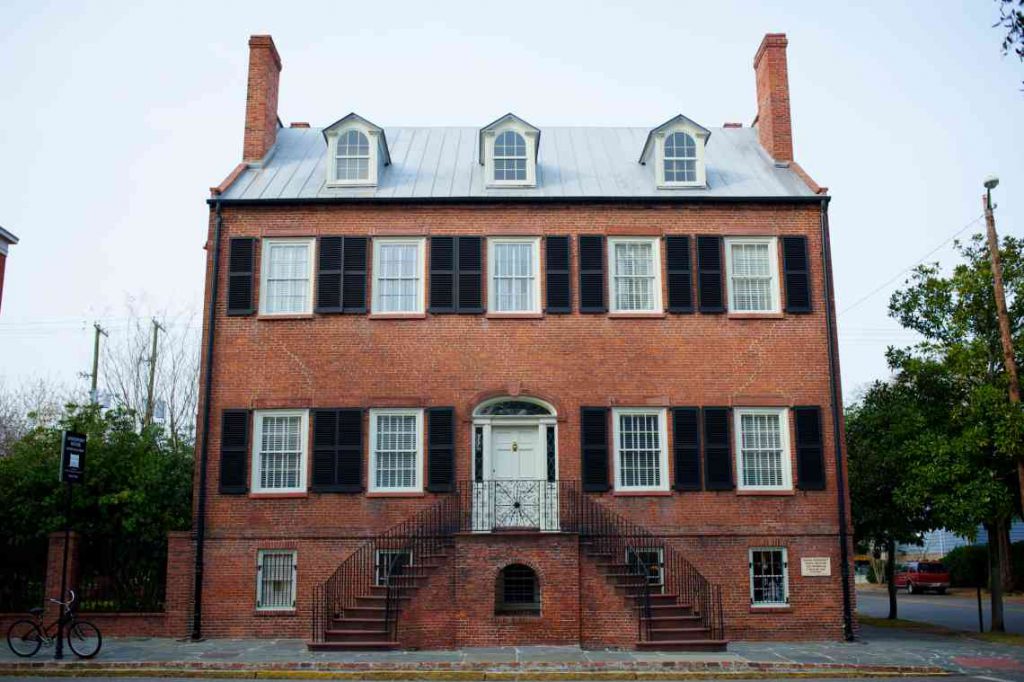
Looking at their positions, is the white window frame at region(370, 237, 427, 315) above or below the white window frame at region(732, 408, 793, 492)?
above

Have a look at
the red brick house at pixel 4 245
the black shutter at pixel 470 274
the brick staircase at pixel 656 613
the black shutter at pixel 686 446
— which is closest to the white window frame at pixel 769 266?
the black shutter at pixel 686 446

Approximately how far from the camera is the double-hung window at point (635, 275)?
20.5 metres

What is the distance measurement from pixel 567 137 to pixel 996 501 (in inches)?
503

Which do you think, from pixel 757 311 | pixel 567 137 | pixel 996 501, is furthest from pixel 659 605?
pixel 567 137

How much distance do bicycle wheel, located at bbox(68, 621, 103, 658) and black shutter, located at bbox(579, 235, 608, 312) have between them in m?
11.0

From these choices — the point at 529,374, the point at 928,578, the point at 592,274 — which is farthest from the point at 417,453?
the point at 928,578

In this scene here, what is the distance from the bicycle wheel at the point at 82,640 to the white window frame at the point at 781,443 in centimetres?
1230

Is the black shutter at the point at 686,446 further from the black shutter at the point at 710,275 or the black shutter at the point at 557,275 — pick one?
the black shutter at the point at 557,275

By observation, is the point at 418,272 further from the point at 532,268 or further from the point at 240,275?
the point at 240,275

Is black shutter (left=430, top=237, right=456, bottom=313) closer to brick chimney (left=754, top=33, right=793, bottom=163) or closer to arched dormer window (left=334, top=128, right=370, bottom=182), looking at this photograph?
arched dormer window (left=334, top=128, right=370, bottom=182)

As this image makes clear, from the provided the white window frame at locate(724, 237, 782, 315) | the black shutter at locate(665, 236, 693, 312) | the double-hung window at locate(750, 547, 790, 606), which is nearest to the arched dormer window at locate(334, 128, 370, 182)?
the black shutter at locate(665, 236, 693, 312)

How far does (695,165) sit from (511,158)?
408 centimetres

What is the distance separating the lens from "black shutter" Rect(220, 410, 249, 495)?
19500 mm

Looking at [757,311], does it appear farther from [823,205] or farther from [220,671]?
[220,671]
